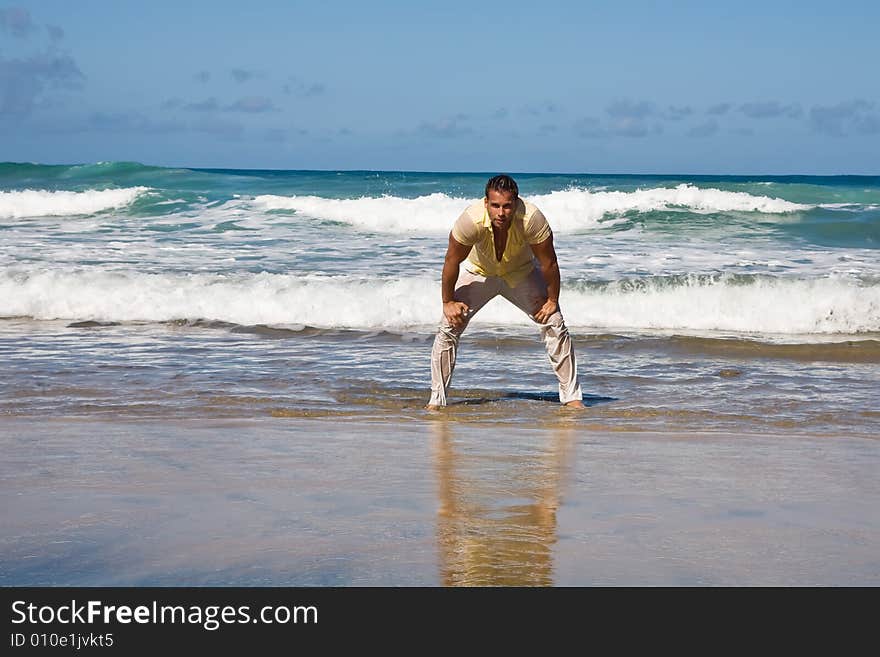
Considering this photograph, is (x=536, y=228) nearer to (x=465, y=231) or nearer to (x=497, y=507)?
(x=465, y=231)

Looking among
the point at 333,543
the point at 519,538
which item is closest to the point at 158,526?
the point at 333,543

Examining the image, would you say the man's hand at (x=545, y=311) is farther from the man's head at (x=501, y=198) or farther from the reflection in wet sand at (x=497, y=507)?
the reflection in wet sand at (x=497, y=507)

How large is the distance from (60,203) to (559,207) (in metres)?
12.5

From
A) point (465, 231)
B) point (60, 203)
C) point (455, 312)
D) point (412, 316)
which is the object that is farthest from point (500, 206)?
point (60, 203)

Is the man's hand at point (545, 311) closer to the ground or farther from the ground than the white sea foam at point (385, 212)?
closer to the ground

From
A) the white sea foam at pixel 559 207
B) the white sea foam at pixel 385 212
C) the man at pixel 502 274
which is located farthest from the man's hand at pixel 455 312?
the white sea foam at pixel 385 212

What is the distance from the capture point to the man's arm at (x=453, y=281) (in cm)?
631

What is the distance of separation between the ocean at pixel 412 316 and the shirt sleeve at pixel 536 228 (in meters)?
1.13

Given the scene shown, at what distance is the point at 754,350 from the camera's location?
32.1 feet

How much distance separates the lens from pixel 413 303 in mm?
12203

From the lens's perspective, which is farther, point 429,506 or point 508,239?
point 508,239

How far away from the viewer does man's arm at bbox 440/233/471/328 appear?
6.31 meters

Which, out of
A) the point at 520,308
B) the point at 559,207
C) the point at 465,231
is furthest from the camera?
the point at 559,207

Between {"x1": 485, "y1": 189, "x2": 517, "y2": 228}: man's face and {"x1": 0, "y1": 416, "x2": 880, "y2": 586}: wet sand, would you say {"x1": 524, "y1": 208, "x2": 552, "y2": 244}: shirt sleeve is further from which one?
{"x1": 0, "y1": 416, "x2": 880, "y2": 586}: wet sand
